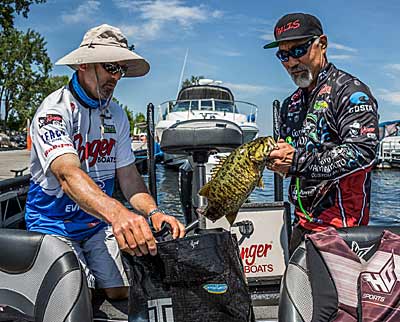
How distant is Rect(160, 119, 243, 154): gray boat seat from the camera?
14.2ft

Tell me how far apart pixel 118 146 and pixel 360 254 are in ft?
5.51

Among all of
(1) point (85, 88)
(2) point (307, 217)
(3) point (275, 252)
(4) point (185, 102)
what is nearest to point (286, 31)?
(2) point (307, 217)

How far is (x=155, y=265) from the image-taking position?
2162 mm

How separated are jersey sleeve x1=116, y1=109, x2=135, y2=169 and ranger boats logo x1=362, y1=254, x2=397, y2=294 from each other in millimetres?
1712

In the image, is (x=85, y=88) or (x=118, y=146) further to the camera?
(x=118, y=146)

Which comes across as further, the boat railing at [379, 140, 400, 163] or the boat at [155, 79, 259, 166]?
the boat railing at [379, 140, 400, 163]

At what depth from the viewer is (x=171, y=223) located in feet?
7.85

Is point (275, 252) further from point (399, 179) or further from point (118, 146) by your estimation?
point (399, 179)

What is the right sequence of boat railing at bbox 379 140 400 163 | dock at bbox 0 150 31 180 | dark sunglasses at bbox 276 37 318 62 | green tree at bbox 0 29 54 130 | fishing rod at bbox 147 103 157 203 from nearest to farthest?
dark sunglasses at bbox 276 37 318 62 < fishing rod at bbox 147 103 157 203 < dock at bbox 0 150 31 180 < boat railing at bbox 379 140 400 163 < green tree at bbox 0 29 54 130

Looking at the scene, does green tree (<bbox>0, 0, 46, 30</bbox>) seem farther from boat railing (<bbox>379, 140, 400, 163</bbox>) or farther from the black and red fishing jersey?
boat railing (<bbox>379, 140, 400, 163</bbox>)

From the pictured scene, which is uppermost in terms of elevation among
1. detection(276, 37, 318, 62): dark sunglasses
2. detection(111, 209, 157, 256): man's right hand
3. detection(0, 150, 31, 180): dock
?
detection(276, 37, 318, 62): dark sunglasses

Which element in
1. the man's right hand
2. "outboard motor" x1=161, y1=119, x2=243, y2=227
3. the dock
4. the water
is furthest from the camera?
the dock

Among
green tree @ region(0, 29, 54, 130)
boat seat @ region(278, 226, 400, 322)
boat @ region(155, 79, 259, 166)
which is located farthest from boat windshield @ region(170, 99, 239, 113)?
green tree @ region(0, 29, 54, 130)

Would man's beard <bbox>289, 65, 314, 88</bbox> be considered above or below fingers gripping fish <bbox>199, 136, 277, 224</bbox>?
above
